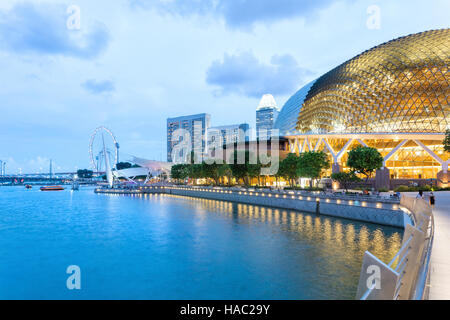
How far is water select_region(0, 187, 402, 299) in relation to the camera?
18406mm

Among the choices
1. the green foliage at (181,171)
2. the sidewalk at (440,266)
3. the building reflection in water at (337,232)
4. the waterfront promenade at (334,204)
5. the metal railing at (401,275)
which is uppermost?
the green foliage at (181,171)

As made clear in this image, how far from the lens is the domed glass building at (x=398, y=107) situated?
219 ft

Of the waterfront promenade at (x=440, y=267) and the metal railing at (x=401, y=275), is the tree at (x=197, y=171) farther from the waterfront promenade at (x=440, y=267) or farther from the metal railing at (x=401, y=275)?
the metal railing at (x=401, y=275)

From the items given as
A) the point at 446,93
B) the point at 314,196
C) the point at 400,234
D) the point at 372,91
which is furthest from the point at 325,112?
the point at 400,234

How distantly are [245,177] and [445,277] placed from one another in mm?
76040

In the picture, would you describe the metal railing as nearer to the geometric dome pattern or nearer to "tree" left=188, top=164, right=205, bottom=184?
the geometric dome pattern

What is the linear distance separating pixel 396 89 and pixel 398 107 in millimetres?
4230

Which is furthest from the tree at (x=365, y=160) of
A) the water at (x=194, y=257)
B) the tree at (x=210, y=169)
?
the tree at (x=210, y=169)

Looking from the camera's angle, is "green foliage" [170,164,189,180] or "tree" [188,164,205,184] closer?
"tree" [188,164,205,184]

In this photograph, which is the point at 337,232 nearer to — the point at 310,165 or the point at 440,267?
the point at 440,267

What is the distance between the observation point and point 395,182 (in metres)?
60.3

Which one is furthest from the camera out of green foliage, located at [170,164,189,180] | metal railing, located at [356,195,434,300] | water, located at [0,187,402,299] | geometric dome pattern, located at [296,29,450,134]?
green foliage, located at [170,164,189,180]

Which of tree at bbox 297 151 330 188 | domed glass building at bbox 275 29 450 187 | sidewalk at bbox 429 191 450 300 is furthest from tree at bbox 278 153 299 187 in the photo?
sidewalk at bbox 429 191 450 300

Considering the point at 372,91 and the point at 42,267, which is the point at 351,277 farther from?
the point at 372,91
